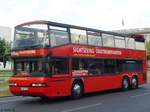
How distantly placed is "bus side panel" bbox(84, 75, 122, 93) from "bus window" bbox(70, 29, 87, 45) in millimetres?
1984

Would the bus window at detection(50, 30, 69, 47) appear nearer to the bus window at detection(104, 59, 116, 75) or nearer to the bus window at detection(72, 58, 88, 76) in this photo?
the bus window at detection(72, 58, 88, 76)

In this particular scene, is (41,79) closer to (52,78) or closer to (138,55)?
(52,78)

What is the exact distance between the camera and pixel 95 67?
74.3ft

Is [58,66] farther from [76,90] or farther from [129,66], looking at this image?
[129,66]

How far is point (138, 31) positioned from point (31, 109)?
371 ft

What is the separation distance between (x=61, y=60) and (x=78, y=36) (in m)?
2.29

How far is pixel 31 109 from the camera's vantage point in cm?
1608

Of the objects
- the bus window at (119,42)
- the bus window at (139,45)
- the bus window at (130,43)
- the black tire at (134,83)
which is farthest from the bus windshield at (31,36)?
the bus window at (139,45)

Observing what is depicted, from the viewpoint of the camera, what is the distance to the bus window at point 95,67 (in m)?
22.1

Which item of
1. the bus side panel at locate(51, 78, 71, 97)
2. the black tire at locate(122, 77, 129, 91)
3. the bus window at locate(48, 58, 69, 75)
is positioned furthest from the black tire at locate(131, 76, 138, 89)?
the bus window at locate(48, 58, 69, 75)

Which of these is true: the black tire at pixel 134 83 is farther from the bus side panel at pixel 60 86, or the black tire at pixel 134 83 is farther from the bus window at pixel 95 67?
the bus side panel at pixel 60 86

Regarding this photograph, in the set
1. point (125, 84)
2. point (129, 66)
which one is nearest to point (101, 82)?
point (125, 84)

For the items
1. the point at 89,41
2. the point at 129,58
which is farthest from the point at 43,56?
the point at 129,58

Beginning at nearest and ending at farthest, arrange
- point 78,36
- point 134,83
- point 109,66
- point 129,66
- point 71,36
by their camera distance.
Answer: point 71,36 → point 78,36 → point 109,66 → point 129,66 → point 134,83
